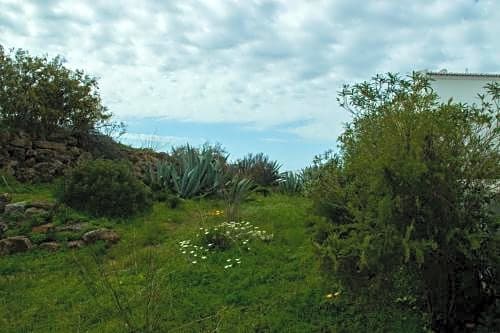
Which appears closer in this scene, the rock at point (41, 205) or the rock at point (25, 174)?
the rock at point (41, 205)

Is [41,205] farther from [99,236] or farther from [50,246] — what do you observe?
[99,236]

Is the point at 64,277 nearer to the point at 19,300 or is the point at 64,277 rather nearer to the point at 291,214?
the point at 19,300

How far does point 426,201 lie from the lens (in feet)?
11.6

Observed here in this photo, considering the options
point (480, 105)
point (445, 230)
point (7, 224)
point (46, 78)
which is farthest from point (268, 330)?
point (46, 78)

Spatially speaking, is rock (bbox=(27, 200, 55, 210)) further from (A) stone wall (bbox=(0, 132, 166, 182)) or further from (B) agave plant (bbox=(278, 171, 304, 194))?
(B) agave plant (bbox=(278, 171, 304, 194))

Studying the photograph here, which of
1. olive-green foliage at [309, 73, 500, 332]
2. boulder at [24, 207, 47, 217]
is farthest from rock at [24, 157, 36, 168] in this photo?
olive-green foliage at [309, 73, 500, 332]

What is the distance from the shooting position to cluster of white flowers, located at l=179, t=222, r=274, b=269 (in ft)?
21.2

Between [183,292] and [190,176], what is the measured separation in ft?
18.6

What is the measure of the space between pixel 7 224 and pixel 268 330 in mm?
5257

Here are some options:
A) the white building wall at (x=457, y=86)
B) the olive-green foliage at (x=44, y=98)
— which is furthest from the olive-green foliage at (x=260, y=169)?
the white building wall at (x=457, y=86)

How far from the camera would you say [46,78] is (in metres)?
11.5

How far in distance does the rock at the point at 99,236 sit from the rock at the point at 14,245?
759mm

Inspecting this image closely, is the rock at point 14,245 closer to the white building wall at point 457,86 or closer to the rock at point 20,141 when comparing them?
the rock at point 20,141

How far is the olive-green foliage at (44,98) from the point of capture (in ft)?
35.6
